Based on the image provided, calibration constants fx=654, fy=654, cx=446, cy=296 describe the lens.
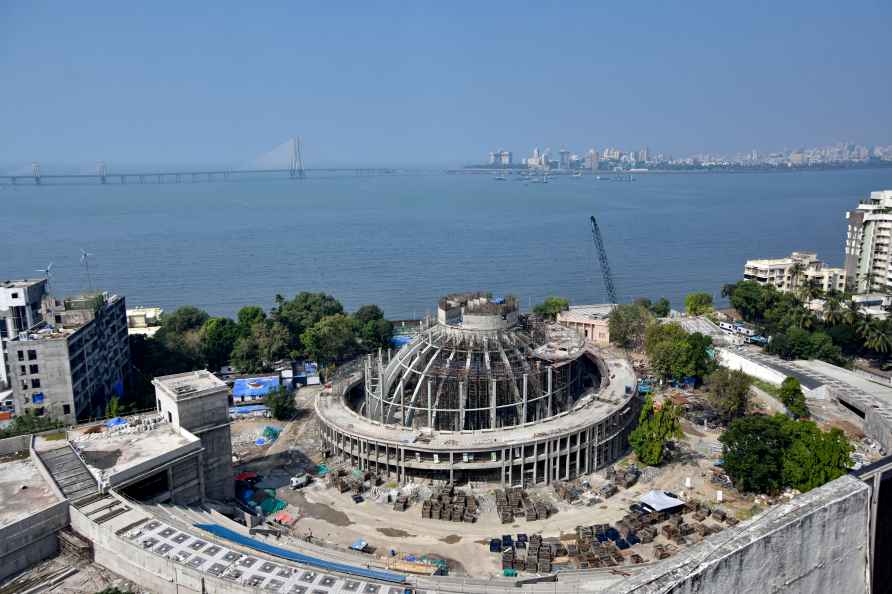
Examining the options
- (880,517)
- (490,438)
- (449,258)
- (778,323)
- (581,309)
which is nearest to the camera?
(880,517)

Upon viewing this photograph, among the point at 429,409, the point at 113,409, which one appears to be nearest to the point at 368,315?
the point at 429,409

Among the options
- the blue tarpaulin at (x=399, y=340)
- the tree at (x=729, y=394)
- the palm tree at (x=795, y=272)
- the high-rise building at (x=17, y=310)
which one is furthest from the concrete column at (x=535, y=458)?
the palm tree at (x=795, y=272)

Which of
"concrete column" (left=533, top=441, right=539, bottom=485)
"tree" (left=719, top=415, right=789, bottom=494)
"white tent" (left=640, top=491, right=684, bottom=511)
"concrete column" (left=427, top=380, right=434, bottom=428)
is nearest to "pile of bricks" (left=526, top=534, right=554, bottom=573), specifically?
"concrete column" (left=533, top=441, right=539, bottom=485)

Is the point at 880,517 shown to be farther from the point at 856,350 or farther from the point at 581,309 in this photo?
the point at 581,309

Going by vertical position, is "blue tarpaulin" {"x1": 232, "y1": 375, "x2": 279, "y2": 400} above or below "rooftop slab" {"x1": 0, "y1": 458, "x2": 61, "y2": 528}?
below

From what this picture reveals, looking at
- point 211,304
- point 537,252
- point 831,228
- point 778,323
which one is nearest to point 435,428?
point 778,323

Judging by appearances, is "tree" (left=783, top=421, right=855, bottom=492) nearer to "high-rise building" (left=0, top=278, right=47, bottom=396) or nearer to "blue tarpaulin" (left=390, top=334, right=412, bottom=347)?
"blue tarpaulin" (left=390, top=334, right=412, bottom=347)

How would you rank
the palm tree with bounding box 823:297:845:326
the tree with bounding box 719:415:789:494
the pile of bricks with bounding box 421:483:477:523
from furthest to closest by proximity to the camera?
the palm tree with bounding box 823:297:845:326 → the tree with bounding box 719:415:789:494 → the pile of bricks with bounding box 421:483:477:523
